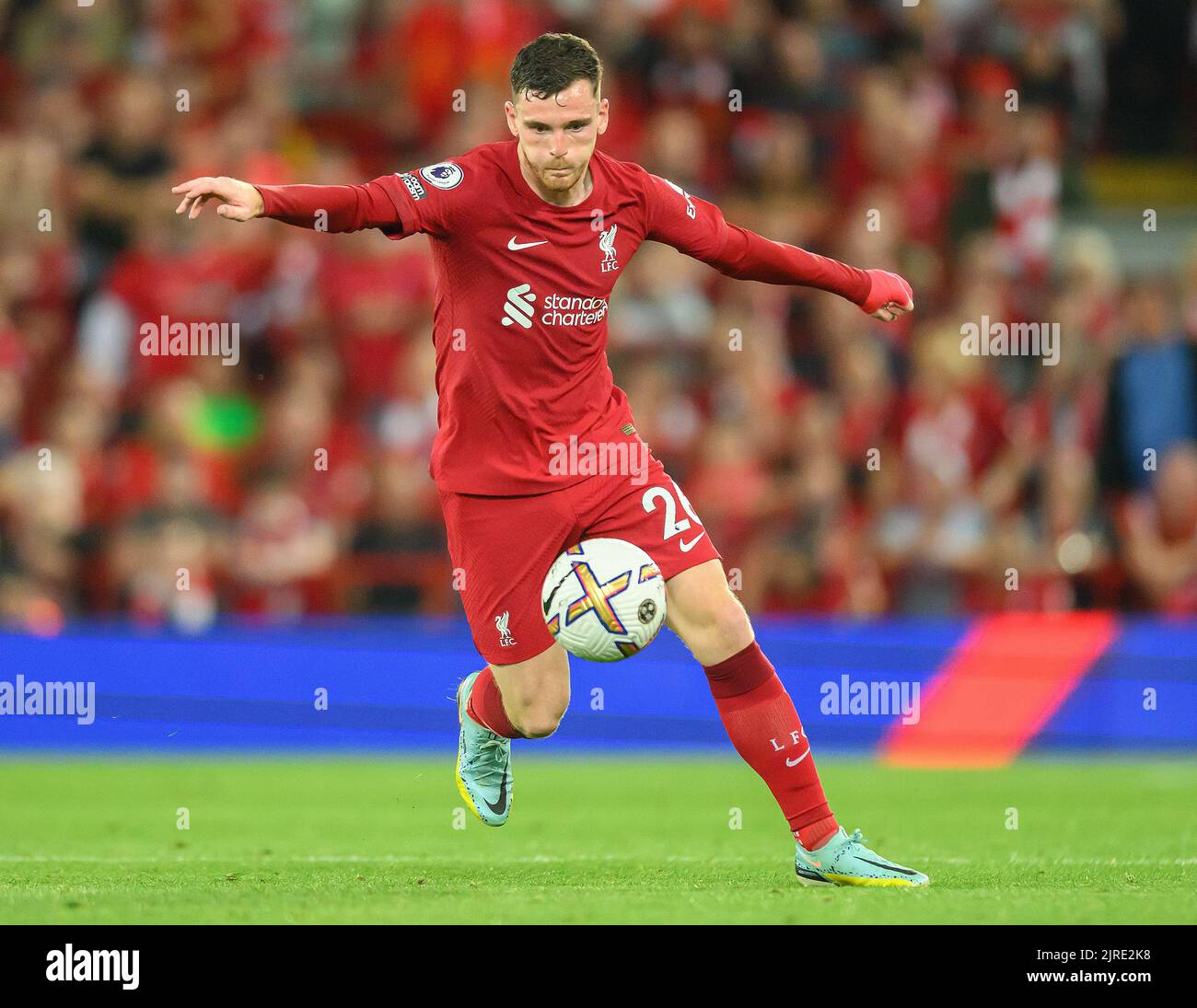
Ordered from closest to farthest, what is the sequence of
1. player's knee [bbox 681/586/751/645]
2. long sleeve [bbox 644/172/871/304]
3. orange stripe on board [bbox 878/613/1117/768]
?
Result: player's knee [bbox 681/586/751/645], long sleeve [bbox 644/172/871/304], orange stripe on board [bbox 878/613/1117/768]

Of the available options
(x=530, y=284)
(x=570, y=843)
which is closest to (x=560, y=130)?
(x=530, y=284)

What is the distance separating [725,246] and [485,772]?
2312mm

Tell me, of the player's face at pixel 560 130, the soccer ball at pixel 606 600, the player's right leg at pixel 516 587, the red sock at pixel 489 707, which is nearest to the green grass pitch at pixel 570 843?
the red sock at pixel 489 707

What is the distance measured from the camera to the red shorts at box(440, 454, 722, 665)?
280 inches

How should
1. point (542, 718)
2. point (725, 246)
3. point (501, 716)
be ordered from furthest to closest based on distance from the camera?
point (501, 716)
point (542, 718)
point (725, 246)

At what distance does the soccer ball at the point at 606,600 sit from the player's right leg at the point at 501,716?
0.93 feet

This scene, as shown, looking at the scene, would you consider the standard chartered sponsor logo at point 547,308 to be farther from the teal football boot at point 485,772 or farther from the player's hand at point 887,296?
the teal football boot at point 485,772

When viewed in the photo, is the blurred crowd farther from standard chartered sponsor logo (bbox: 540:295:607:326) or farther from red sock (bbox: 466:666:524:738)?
standard chartered sponsor logo (bbox: 540:295:607:326)

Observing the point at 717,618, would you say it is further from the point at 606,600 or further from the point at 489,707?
the point at 489,707

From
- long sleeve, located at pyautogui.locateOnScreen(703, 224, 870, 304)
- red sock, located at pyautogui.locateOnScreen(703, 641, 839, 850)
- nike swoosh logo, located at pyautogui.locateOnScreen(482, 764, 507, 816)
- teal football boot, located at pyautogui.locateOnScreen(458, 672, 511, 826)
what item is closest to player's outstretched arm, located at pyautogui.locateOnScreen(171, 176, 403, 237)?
long sleeve, located at pyautogui.locateOnScreen(703, 224, 870, 304)

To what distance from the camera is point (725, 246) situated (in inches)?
286

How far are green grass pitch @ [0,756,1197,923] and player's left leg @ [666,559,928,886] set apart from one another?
193 mm

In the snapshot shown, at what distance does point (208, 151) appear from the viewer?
14.5 metres

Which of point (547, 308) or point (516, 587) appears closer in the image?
point (547, 308)
